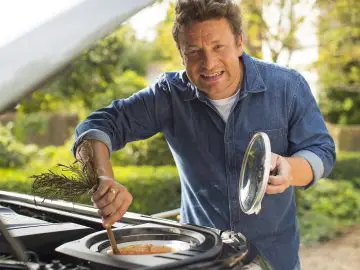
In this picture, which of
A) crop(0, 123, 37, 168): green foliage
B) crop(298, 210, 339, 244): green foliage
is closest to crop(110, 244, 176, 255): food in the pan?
crop(298, 210, 339, 244): green foliage

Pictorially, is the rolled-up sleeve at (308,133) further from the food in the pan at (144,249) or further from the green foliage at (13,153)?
the green foliage at (13,153)

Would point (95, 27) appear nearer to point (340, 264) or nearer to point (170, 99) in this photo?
point (170, 99)

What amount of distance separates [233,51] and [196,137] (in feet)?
1.25

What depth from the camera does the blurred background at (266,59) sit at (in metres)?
6.71

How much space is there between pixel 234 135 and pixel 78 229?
2.72 ft

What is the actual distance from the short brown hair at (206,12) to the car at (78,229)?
0.77 m

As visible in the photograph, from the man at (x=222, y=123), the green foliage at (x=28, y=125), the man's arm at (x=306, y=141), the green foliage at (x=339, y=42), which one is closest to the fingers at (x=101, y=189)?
the man at (x=222, y=123)

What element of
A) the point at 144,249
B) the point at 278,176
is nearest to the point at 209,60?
the point at 278,176

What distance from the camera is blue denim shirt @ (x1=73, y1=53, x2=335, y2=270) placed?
2.50 m

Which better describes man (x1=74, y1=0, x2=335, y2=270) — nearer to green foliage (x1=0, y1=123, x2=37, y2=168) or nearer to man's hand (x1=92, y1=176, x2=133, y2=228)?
man's hand (x1=92, y1=176, x2=133, y2=228)

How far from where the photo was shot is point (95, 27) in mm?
1456

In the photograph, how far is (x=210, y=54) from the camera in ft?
7.75

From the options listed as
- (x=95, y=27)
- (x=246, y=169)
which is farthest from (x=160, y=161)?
(x=95, y=27)

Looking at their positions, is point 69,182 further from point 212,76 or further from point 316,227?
point 316,227
